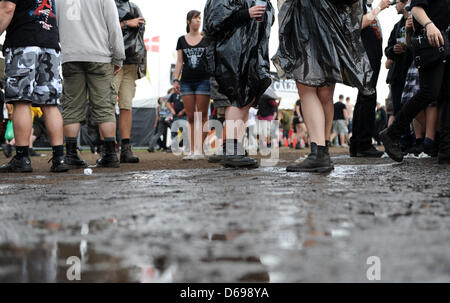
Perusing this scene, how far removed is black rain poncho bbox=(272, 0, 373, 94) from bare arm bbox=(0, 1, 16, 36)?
5.67ft

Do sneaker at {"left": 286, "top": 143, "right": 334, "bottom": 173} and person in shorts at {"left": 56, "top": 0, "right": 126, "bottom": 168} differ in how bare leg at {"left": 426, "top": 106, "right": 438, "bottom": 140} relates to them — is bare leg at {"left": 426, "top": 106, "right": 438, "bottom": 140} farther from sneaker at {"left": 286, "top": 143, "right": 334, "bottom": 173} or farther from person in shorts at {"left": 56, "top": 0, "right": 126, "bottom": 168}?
person in shorts at {"left": 56, "top": 0, "right": 126, "bottom": 168}

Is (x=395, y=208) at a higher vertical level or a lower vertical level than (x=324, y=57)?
lower

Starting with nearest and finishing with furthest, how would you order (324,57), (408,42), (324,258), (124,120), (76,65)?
(324,258) < (324,57) < (76,65) < (408,42) < (124,120)

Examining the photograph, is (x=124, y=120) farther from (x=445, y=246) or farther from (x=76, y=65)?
(x=445, y=246)

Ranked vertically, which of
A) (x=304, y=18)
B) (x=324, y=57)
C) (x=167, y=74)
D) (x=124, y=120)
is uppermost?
(x=167, y=74)

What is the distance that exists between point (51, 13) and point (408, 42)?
3140 mm

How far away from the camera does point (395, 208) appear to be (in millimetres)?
1199

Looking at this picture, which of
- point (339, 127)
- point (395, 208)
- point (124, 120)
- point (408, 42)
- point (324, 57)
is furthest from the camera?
point (339, 127)

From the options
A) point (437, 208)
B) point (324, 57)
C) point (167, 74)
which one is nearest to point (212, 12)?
point (324, 57)

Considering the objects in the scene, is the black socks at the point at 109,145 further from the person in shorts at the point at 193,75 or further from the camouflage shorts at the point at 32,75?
the person in shorts at the point at 193,75

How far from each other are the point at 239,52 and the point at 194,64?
5.11 feet

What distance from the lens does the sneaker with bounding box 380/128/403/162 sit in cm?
321

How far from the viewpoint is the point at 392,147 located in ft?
10.6

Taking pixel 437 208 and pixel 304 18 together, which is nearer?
pixel 437 208
